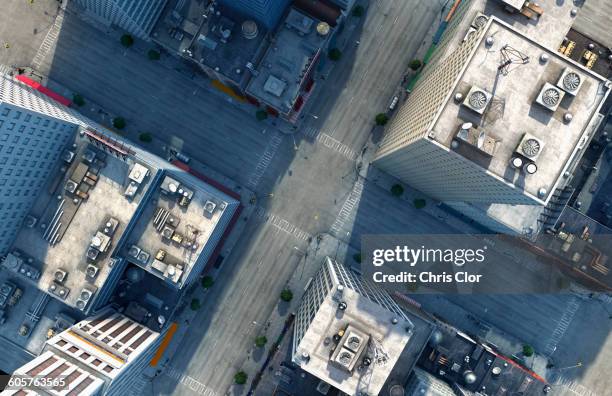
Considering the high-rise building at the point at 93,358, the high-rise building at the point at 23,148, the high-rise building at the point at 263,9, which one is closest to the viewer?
the high-rise building at the point at 93,358

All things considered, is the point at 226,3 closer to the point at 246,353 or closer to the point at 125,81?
the point at 125,81

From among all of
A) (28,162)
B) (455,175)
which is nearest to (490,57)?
(455,175)

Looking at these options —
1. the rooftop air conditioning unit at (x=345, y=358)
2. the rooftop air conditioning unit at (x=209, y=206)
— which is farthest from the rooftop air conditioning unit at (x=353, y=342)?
the rooftop air conditioning unit at (x=209, y=206)

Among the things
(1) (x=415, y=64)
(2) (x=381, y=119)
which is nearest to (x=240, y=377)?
(2) (x=381, y=119)

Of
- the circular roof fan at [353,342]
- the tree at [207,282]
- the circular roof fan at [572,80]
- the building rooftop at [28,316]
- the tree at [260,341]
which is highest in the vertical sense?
the circular roof fan at [572,80]

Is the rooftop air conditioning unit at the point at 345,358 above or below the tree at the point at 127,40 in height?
below

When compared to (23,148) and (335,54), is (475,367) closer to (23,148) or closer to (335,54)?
(335,54)

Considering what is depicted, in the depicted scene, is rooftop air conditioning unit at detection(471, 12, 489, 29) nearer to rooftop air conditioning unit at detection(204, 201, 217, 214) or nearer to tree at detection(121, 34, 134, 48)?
rooftop air conditioning unit at detection(204, 201, 217, 214)

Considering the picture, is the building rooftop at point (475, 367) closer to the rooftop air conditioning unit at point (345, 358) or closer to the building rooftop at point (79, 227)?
the rooftop air conditioning unit at point (345, 358)
